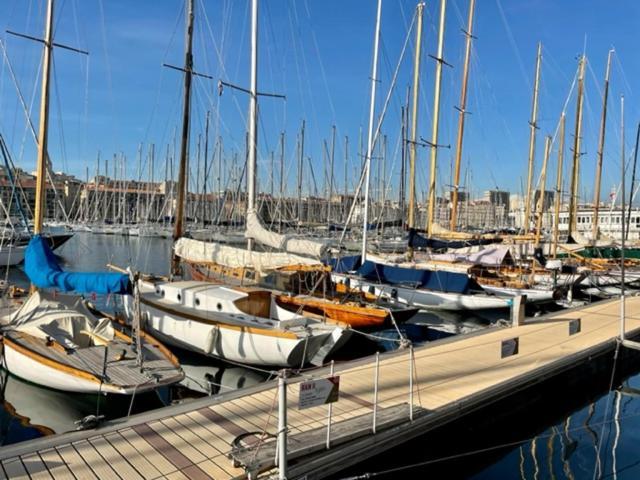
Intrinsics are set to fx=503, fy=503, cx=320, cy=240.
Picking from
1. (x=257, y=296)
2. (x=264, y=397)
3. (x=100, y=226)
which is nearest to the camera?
(x=264, y=397)

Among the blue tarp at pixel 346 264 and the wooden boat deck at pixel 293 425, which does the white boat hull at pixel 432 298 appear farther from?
the wooden boat deck at pixel 293 425

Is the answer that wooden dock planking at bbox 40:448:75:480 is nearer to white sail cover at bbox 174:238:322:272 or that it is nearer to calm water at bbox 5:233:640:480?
calm water at bbox 5:233:640:480

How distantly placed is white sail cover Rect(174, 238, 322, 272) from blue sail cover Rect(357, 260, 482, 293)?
21.0ft

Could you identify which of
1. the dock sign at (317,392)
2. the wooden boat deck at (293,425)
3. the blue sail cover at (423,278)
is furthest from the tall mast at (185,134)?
the dock sign at (317,392)

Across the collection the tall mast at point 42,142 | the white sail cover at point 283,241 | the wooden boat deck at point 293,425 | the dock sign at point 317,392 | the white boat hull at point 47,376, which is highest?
the tall mast at point 42,142

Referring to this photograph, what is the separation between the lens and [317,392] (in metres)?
6.72

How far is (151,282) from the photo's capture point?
18562mm

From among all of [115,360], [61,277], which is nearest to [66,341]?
[115,360]

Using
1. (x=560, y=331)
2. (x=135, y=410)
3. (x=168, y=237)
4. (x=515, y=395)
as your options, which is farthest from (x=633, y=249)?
(x=168, y=237)

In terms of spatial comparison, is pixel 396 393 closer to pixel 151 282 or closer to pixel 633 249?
pixel 151 282

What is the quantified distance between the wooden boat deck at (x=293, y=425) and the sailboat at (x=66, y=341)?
2.72 meters

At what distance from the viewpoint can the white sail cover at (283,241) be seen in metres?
18.3

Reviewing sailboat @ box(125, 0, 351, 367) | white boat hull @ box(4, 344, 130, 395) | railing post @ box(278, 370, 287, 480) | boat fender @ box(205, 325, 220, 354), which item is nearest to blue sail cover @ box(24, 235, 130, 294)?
white boat hull @ box(4, 344, 130, 395)

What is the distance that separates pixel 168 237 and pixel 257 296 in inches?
2631
